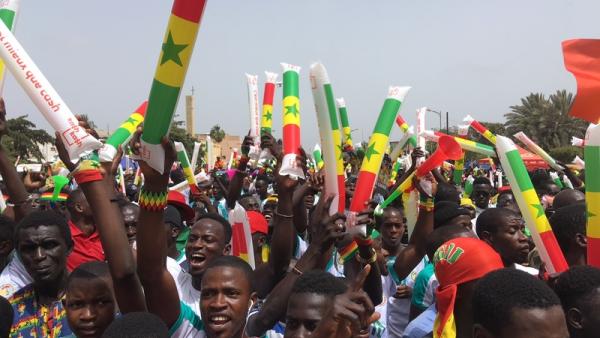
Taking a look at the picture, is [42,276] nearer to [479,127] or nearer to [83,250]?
[83,250]

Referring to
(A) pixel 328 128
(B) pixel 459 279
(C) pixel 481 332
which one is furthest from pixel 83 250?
(C) pixel 481 332

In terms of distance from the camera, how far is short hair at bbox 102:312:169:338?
7.50 ft

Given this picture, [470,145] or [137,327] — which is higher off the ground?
[470,145]

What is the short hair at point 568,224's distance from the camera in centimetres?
365

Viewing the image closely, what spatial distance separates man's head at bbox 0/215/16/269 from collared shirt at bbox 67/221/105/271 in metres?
0.40

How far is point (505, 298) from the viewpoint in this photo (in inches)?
83.0

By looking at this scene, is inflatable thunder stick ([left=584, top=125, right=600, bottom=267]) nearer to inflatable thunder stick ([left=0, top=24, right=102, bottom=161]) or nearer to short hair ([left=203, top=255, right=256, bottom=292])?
short hair ([left=203, top=255, right=256, bottom=292])

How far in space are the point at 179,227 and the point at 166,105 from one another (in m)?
3.18

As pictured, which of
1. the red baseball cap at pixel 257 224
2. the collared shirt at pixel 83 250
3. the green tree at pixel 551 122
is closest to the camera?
the collared shirt at pixel 83 250

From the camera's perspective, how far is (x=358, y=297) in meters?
2.08

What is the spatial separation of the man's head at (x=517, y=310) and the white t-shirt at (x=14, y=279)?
271 centimetres

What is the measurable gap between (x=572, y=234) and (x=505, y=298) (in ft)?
6.02

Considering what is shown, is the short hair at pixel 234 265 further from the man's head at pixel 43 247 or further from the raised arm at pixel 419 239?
the raised arm at pixel 419 239

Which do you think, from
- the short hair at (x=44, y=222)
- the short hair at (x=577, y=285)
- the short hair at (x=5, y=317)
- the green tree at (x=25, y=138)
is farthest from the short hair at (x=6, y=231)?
the green tree at (x=25, y=138)
